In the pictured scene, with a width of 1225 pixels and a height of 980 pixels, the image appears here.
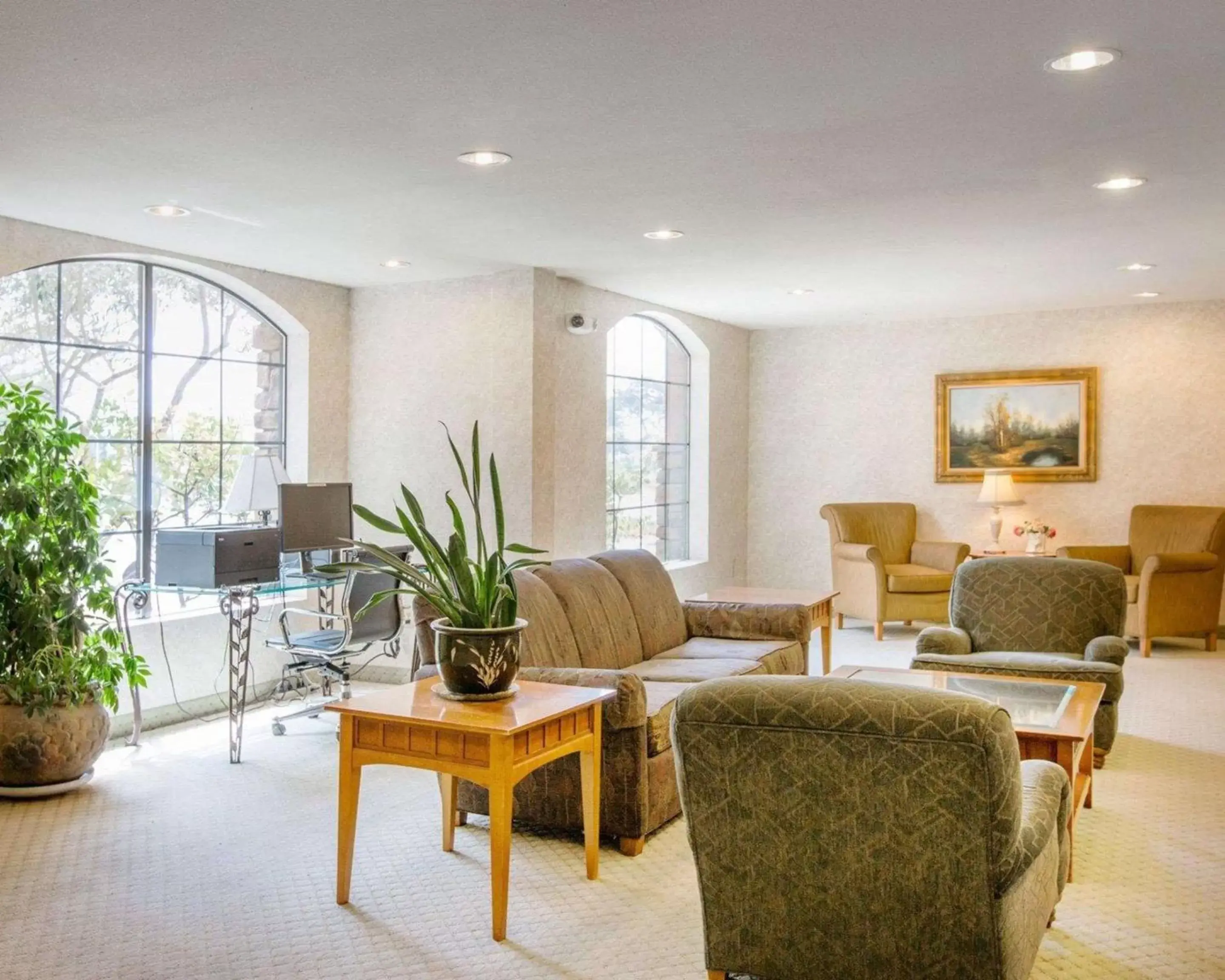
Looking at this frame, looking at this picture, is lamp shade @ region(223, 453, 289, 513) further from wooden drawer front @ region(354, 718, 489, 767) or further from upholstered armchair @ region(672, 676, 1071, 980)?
upholstered armchair @ region(672, 676, 1071, 980)

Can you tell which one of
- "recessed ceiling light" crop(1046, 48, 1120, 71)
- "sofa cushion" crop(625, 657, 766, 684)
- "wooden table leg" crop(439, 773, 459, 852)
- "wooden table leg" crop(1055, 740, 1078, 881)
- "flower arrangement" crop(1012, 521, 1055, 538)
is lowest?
"wooden table leg" crop(439, 773, 459, 852)

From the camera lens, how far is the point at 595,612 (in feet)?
15.5

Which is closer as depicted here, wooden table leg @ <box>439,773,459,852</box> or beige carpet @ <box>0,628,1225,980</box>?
beige carpet @ <box>0,628,1225,980</box>

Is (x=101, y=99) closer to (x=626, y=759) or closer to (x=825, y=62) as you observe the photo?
(x=825, y=62)

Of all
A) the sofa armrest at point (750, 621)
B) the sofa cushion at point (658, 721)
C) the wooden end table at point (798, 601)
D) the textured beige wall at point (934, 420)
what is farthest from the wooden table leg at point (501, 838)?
the textured beige wall at point (934, 420)

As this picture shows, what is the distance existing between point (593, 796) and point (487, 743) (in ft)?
1.91

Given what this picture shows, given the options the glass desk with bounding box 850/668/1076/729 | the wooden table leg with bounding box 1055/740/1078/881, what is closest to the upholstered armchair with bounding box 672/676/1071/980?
the wooden table leg with bounding box 1055/740/1078/881

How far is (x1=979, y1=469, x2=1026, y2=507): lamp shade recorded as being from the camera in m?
8.10

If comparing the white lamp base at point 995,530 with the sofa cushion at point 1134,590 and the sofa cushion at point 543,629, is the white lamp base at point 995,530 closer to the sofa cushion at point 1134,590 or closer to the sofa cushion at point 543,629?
the sofa cushion at point 1134,590

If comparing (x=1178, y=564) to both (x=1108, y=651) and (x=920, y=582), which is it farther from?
(x=1108, y=651)

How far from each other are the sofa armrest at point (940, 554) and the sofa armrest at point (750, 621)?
2887mm

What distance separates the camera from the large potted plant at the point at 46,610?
4.23 m

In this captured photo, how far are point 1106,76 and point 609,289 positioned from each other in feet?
13.4

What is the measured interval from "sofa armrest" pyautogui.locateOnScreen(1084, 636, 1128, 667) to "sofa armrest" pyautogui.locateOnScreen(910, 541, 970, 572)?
3.28 metres
